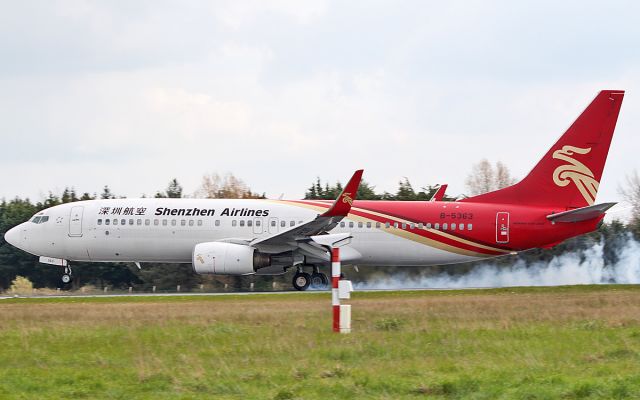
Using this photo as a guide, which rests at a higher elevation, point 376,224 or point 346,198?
point 346,198

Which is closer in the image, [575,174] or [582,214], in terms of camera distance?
[582,214]

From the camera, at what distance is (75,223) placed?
3894 cm

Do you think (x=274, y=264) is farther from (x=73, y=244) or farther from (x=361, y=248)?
(x=73, y=244)

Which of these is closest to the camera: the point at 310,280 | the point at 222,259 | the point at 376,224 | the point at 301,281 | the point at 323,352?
the point at 323,352

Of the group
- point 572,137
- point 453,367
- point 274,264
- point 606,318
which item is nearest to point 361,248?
point 274,264

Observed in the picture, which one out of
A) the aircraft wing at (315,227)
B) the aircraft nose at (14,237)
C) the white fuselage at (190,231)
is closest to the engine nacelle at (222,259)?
the aircraft wing at (315,227)

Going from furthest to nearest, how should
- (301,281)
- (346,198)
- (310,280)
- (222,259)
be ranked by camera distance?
(310,280) → (301,281) → (222,259) → (346,198)

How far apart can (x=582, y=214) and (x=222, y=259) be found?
14.2 m

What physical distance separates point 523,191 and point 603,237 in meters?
9.99

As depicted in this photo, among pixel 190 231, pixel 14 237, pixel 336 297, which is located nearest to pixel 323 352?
pixel 336 297

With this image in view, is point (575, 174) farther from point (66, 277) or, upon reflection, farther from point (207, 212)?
point (66, 277)

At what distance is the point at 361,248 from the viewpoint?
38062 millimetres

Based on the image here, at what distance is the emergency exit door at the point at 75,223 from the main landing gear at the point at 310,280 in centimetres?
928

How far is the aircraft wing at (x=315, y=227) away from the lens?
3453 cm
